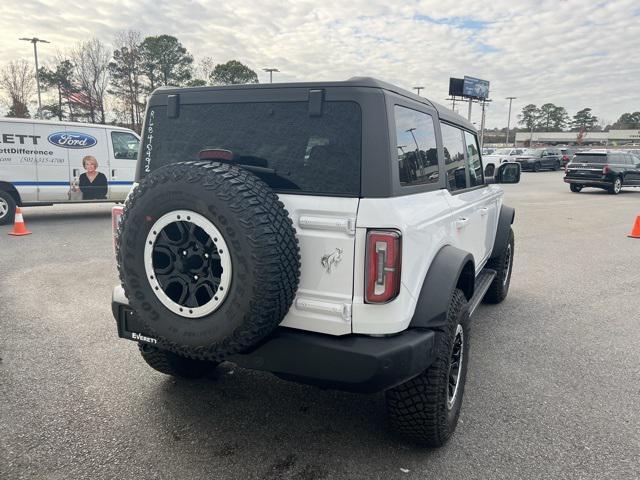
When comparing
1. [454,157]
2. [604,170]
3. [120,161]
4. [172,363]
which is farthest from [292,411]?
[604,170]

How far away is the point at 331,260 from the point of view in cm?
226

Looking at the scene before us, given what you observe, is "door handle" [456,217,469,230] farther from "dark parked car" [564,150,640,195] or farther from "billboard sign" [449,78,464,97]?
"billboard sign" [449,78,464,97]

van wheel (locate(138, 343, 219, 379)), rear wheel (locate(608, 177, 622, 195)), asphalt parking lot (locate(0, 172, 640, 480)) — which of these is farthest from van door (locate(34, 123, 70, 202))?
rear wheel (locate(608, 177, 622, 195))

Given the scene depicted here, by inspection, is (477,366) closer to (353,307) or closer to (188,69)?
(353,307)

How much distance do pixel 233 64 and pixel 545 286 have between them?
4785 cm

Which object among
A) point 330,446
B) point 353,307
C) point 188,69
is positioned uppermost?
point 188,69

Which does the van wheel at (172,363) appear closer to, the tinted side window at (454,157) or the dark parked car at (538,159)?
the tinted side window at (454,157)

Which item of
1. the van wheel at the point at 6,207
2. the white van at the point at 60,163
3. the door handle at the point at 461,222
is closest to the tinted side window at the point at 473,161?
the door handle at the point at 461,222

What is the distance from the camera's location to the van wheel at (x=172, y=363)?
3.18 meters

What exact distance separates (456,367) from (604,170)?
63.1 feet

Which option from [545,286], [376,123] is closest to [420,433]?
[376,123]

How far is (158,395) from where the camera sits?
10.4ft

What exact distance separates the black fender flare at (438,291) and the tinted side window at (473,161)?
4.93ft

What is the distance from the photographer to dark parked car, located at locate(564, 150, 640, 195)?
61.5 feet
